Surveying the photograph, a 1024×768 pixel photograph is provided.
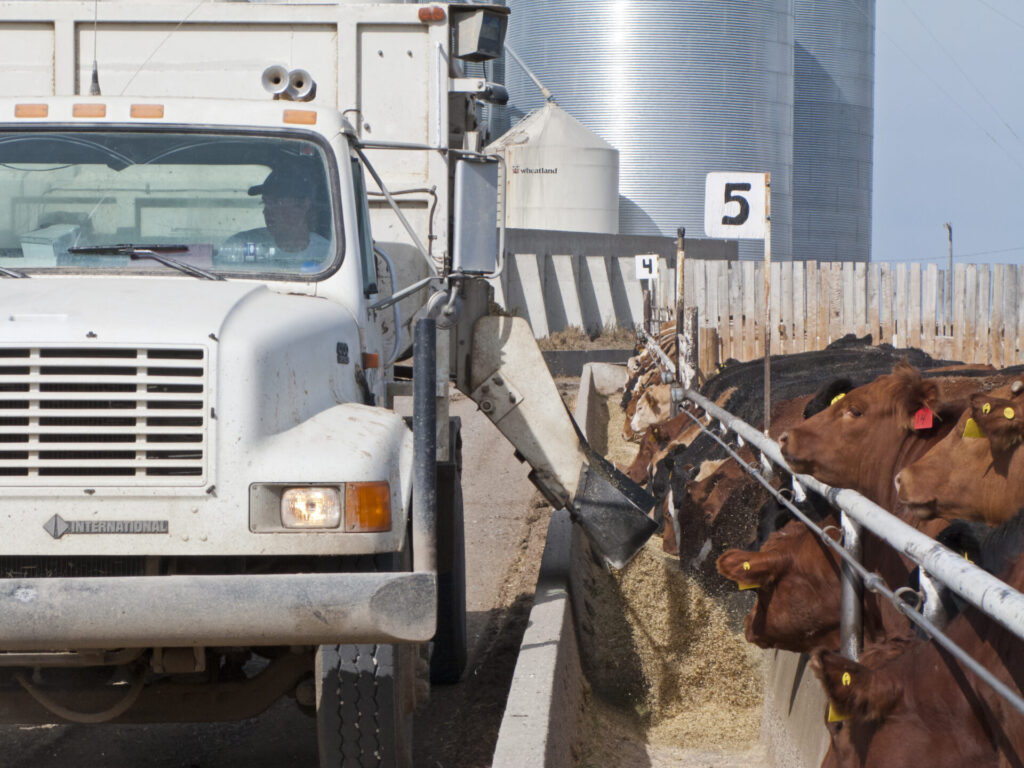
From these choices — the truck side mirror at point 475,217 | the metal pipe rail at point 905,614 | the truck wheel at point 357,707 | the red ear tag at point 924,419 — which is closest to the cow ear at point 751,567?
the metal pipe rail at point 905,614

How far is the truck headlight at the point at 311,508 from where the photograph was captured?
14.2 feet

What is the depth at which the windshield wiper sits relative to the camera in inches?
209

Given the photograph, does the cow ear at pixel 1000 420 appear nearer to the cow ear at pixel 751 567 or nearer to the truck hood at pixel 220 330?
the cow ear at pixel 751 567

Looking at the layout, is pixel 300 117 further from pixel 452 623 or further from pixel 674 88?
pixel 674 88

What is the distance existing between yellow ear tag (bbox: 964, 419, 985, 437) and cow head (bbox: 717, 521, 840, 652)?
2.76ft

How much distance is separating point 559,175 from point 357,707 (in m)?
41.3

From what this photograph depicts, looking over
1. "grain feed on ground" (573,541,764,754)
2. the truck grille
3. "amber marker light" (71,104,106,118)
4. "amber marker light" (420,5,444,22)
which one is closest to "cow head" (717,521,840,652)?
"grain feed on ground" (573,541,764,754)

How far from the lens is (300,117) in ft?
19.8

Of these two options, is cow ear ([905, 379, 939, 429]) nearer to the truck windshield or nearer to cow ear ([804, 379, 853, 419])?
cow ear ([804, 379, 853, 419])

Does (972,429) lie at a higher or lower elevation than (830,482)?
higher

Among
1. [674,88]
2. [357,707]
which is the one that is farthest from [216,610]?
[674,88]

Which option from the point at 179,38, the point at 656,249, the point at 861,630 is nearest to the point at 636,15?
the point at 656,249

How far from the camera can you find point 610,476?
7.63 meters

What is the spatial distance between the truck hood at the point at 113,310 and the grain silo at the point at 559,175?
131 ft
